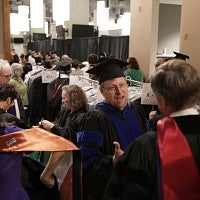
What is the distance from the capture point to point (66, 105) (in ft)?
12.4

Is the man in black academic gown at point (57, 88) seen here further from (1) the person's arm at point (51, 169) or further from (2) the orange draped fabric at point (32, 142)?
(2) the orange draped fabric at point (32, 142)

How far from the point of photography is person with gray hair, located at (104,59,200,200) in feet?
4.93

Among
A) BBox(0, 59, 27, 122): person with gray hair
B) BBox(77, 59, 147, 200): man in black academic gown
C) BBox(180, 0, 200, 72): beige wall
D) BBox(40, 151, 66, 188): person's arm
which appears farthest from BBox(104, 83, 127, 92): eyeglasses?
BBox(180, 0, 200, 72): beige wall

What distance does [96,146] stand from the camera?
7.72ft

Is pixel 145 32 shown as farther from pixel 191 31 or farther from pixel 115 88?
pixel 115 88

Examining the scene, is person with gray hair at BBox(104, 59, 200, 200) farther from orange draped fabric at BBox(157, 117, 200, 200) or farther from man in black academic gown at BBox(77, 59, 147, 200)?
man in black academic gown at BBox(77, 59, 147, 200)

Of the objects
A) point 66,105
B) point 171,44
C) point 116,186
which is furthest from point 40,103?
point 171,44

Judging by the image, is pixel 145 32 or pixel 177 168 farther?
pixel 145 32

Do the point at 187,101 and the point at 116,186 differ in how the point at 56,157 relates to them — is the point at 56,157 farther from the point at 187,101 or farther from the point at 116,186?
the point at 187,101

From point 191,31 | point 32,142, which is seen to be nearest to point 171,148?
point 32,142

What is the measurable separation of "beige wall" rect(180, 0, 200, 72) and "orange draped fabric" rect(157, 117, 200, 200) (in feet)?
12.4

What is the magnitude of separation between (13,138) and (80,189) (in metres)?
0.63

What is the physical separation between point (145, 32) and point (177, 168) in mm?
6473

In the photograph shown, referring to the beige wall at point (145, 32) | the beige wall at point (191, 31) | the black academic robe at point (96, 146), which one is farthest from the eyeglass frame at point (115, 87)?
the beige wall at point (145, 32)
